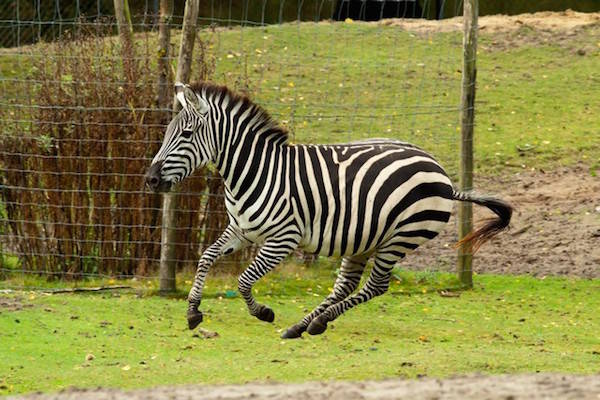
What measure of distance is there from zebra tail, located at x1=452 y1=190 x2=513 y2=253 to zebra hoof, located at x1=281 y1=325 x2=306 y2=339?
5.59 ft

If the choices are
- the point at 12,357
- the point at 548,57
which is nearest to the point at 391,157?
the point at 12,357

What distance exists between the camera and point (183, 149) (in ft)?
34.1

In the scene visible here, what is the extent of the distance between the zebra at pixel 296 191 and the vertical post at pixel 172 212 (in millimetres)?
1050

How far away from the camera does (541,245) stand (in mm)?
14188

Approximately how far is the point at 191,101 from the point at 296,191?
3.74 feet

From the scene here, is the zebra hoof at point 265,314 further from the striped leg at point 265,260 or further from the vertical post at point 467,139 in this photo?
the vertical post at point 467,139

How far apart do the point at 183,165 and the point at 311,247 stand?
1.26 metres

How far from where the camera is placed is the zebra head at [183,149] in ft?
34.1

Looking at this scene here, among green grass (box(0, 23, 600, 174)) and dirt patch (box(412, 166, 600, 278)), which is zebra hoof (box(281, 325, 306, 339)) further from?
green grass (box(0, 23, 600, 174))

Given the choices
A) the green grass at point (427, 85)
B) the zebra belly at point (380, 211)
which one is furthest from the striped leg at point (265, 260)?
the green grass at point (427, 85)

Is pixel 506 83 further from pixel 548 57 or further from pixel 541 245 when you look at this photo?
pixel 541 245

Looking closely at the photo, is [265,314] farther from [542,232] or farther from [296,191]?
[542,232]

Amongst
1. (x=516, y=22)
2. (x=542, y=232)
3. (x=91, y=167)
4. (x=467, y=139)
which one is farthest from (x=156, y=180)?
(x=516, y=22)

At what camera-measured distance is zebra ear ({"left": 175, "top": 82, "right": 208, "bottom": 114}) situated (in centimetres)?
1038
